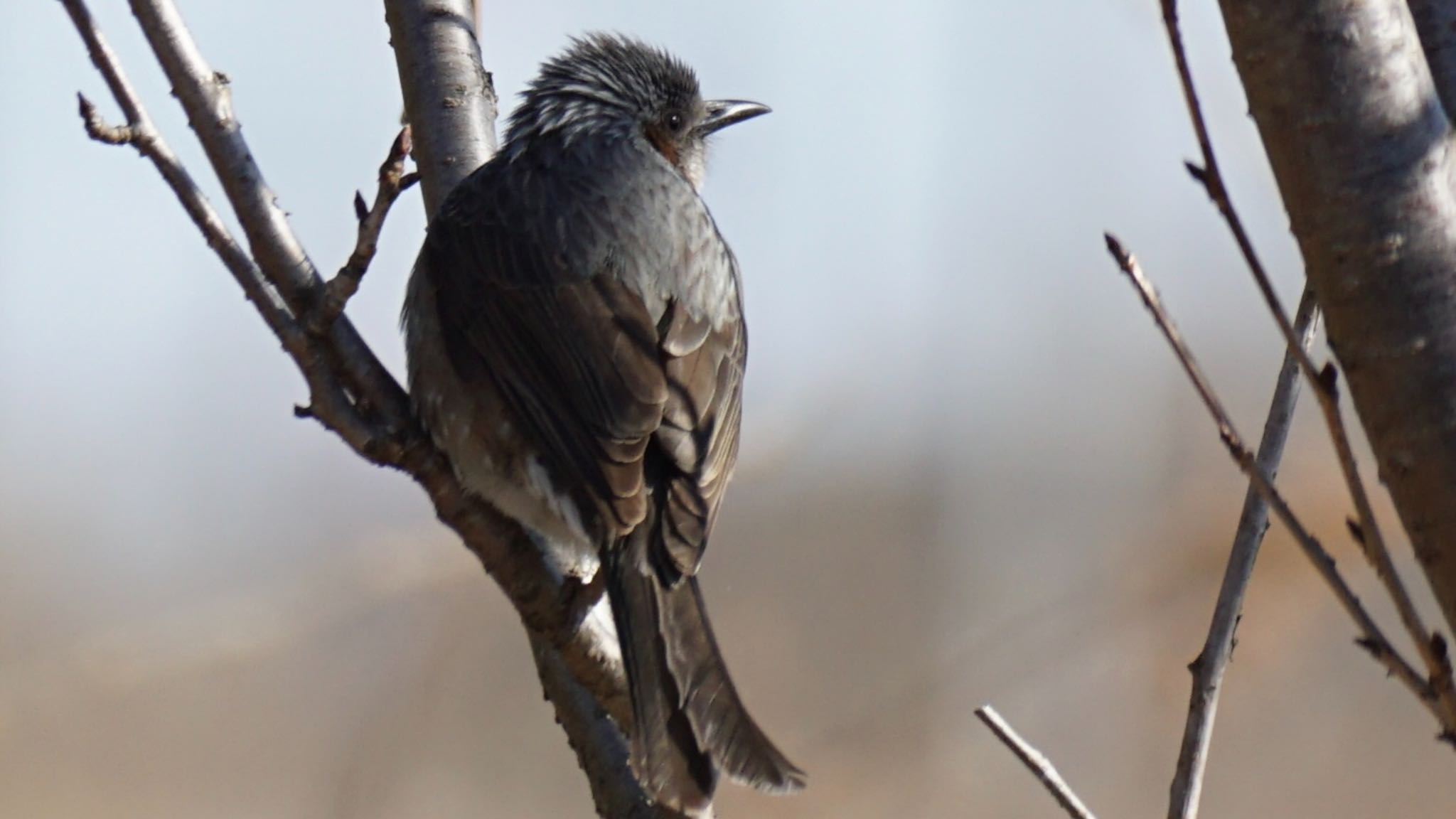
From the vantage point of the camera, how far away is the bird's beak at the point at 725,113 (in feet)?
12.0

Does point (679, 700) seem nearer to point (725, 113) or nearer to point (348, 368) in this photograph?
point (348, 368)

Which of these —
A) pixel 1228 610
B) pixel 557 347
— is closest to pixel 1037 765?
pixel 1228 610

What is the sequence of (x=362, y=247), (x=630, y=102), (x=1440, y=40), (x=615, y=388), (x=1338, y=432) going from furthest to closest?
(x=630, y=102)
(x=615, y=388)
(x=362, y=247)
(x=1440, y=40)
(x=1338, y=432)

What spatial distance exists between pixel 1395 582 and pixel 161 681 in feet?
14.3

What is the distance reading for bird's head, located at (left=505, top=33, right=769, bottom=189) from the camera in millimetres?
3461

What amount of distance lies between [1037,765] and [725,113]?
2193 millimetres

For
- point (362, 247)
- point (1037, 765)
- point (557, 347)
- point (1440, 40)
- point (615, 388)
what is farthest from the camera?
point (557, 347)

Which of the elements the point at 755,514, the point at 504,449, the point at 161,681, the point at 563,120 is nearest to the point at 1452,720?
the point at 504,449

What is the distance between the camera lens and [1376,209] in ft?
4.39

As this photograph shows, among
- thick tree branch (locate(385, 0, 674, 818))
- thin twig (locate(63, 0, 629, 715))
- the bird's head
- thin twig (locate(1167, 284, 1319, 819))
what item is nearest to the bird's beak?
the bird's head

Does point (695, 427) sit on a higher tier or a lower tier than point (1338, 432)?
lower

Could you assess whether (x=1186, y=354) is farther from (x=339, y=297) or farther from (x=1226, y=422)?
(x=339, y=297)

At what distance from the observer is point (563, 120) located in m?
3.41

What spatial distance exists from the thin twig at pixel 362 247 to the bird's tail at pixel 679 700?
A: 59 centimetres
